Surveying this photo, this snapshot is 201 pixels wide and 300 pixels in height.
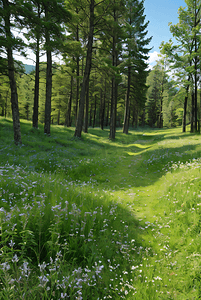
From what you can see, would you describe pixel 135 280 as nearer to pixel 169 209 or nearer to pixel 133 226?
pixel 133 226

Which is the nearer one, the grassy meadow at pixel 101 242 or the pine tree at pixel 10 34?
the grassy meadow at pixel 101 242

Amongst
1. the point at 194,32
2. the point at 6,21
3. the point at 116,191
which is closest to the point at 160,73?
the point at 194,32

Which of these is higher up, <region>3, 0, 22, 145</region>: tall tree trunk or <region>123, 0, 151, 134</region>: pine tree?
<region>123, 0, 151, 134</region>: pine tree

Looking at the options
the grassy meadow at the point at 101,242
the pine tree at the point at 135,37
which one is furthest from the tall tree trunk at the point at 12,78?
the pine tree at the point at 135,37

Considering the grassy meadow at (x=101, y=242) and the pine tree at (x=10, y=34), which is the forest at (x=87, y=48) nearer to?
the pine tree at (x=10, y=34)

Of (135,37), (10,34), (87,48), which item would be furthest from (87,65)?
(135,37)

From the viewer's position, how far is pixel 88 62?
665 inches

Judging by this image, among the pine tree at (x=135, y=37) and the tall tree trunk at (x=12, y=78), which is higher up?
the pine tree at (x=135, y=37)

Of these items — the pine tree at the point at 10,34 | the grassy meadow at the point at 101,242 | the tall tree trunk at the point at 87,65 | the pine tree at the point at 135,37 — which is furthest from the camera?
the pine tree at the point at 135,37

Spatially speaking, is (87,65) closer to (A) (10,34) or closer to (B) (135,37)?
(A) (10,34)

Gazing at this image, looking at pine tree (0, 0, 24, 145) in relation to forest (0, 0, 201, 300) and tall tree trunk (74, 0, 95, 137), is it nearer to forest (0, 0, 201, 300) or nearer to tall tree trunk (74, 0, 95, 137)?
forest (0, 0, 201, 300)

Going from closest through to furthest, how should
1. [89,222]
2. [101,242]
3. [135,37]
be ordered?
[101,242] < [89,222] < [135,37]

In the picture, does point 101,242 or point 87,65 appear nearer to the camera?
point 101,242

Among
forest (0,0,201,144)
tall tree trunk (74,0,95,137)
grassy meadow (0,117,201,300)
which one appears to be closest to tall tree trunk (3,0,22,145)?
forest (0,0,201,144)
